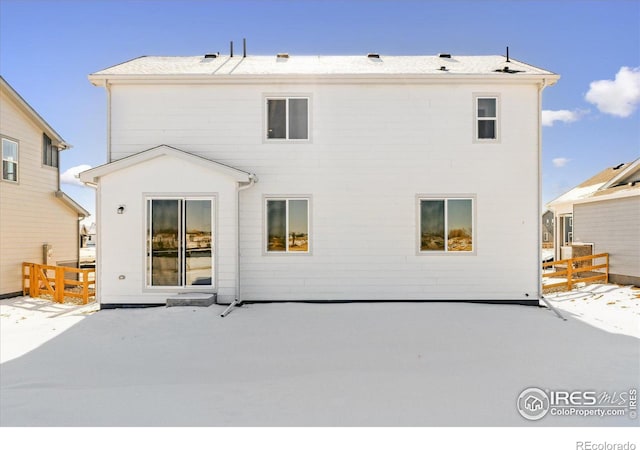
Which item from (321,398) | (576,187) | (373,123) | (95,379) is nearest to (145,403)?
(95,379)

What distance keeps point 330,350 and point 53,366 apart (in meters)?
3.79

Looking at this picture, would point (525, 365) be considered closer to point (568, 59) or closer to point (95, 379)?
point (95, 379)

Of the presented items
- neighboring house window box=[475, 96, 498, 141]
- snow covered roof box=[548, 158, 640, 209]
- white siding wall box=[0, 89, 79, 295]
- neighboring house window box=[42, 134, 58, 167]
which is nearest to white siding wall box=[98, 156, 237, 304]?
white siding wall box=[0, 89, 79, 295]

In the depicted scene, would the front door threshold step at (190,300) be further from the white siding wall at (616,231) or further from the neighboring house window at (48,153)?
the white siding wall at (616,231)

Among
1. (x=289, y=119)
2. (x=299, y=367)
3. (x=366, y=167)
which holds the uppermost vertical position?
(x=289, y=119)

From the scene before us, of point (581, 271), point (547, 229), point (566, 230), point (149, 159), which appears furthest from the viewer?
point (547, 229)

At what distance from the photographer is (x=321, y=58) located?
35.2 ft

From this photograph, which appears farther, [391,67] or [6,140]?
[6,140]

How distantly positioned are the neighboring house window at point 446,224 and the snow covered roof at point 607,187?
7.03 metres

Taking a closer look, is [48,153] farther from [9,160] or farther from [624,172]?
[624,172]

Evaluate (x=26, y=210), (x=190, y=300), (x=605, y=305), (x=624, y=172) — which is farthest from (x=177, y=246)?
(x=624, y=172)

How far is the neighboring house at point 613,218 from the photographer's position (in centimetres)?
1137

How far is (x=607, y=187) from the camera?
1316 centimetres

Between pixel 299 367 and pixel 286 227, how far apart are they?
4509 mm
